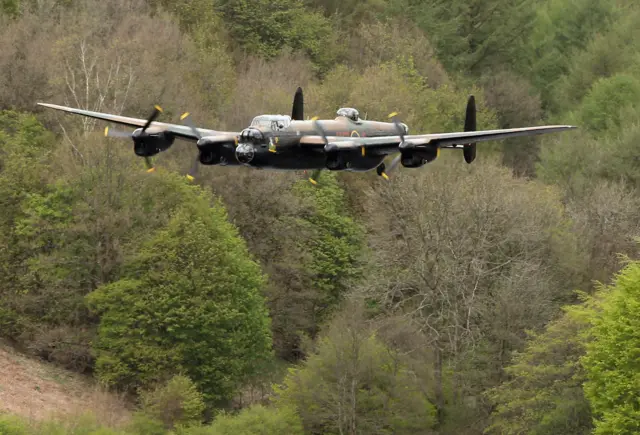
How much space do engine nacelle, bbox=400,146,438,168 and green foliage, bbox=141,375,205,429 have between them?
1186 inches

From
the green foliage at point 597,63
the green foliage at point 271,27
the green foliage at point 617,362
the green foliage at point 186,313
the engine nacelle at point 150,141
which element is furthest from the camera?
the green foliage at point 597,63

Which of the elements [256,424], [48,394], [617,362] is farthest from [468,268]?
[48,394]

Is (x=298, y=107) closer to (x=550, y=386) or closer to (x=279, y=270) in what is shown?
(x=550, y=386)

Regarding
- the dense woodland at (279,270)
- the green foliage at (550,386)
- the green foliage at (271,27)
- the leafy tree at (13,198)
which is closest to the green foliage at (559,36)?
the green foliage at (271,27)

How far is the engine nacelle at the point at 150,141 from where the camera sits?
1873 inches

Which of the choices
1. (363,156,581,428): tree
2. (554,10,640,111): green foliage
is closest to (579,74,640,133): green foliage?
(554,10,640,111): green foliage

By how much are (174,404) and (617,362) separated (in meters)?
23.8

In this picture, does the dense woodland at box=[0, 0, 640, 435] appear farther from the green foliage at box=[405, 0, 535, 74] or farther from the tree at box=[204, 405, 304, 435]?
the green foliage at box=[405, 0, 535, 74]

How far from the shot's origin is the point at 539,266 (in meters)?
80.4

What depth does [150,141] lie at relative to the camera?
47.7 metres

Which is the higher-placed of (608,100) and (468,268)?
(608,100)

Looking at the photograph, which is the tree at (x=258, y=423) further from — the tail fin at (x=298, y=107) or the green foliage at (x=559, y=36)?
the green foliage at (x=559, y=36)

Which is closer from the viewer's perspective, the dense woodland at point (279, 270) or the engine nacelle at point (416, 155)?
the engine nacelle at point (416, 155)

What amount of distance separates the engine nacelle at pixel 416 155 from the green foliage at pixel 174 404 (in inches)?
1186
